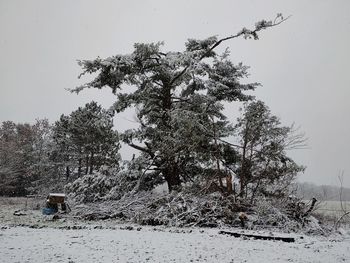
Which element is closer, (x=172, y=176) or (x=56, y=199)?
(x=56, y=199)

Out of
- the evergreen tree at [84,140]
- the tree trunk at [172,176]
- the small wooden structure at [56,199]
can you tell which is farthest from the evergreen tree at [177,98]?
the evergreen tree at [84,140]

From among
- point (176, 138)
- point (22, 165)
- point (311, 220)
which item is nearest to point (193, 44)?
point (176, 138)

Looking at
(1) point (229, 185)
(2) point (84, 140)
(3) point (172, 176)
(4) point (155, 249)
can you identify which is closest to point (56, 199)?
(3) point (172, 176)

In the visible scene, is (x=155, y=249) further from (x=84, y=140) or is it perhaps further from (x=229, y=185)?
(x=84, y=140)

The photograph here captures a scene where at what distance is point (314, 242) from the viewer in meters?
7.23

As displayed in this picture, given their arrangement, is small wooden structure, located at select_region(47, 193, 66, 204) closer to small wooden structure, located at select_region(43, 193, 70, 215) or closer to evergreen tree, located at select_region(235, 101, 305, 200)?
small wooden structure, located at select_region(43, 193, 70, 215)

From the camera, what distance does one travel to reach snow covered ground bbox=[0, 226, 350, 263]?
5.41m

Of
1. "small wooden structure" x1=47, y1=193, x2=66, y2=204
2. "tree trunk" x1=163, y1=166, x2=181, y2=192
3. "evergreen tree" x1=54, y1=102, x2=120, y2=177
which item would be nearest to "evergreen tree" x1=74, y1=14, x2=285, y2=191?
"tree trunk" x1=163, y1=166, x2=181, y2=192

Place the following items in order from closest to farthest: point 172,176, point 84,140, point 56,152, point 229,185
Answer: point 229,185
point 172,176
point 84,140
point 56,152

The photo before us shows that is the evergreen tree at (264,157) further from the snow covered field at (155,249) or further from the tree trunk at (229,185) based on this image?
the snow covered field at (155,249)

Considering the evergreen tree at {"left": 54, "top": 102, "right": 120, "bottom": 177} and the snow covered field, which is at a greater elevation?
the evergreen tree at {"left": 54, "top": 102, "right": 120, "bottom": 177}

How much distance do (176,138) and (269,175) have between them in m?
3.93

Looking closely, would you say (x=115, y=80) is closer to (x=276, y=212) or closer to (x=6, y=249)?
(x=276, y=212)

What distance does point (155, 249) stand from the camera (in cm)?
617
